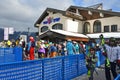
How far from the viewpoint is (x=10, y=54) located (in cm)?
1527

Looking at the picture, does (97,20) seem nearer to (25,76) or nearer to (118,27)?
(118,27)

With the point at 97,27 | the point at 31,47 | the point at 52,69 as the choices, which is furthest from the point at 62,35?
the point at 52,69

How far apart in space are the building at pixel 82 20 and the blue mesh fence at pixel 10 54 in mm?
18253

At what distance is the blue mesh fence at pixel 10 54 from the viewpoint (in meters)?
14.8

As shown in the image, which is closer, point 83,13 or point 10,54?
point 10,54

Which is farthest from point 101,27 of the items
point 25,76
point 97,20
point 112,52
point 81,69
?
point 25,76

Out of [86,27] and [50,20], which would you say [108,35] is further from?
[50,20]

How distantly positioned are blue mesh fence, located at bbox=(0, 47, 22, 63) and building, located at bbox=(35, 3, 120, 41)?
18.3 m

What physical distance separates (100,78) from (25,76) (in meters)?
4.61

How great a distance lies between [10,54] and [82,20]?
24981 millimetres

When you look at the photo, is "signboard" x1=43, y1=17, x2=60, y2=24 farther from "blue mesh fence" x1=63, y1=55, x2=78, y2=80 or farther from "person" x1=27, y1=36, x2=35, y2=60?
"blue mesh fence" x1=63, y1=55, x2=78, y2=80

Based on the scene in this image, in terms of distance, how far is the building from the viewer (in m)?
35.0

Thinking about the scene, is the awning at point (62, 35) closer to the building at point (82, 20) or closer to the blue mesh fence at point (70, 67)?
the building at point (82, 20)

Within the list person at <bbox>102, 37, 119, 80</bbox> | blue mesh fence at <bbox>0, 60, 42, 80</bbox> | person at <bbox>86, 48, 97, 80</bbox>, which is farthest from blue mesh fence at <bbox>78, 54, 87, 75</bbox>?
blue mesh fence at <bbox>0, 60, 42, 80</bbox>
